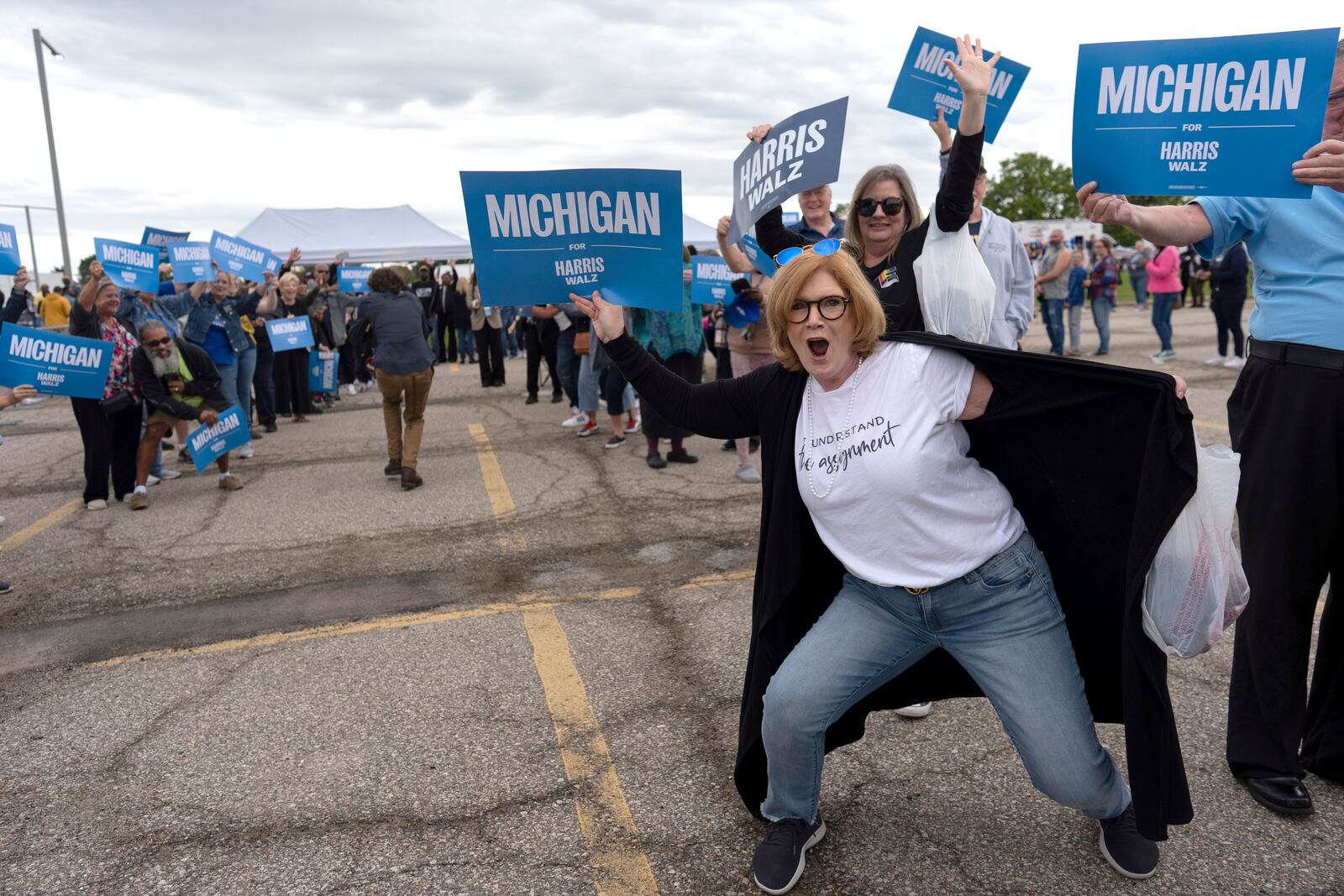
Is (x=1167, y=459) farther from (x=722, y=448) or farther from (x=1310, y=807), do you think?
(x=722, y=448)

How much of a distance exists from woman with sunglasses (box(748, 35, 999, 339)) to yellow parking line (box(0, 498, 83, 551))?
5978 millimetres

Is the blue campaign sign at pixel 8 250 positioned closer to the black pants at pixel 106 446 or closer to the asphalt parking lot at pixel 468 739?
the black pants at pixel 106 446

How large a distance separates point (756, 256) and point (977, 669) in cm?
284

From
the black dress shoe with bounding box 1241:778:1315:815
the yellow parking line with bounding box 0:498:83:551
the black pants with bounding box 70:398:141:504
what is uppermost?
the black pants with bounding box 70:398:141:504

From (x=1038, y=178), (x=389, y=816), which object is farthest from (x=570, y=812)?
(x=1038, y=178)

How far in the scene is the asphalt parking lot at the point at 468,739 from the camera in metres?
2.70

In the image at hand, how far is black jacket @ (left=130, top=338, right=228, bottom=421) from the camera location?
7520 mm

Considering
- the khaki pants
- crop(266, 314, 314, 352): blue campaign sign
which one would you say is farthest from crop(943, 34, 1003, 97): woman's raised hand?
crop(266, 314, 314, 352): blue campaign sign

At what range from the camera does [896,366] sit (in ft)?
8.10

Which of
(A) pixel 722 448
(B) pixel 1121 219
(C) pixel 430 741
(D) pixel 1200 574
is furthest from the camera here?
(A) pixel 722 448

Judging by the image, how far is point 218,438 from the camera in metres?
7.85

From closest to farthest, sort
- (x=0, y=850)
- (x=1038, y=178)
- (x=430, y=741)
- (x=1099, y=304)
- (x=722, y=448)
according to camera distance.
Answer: (x=0, y=850) < (x=430, y=741) < (x=722, y=448) < (x=1099, y=304) < (x=1038, y=178)

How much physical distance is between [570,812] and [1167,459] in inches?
79.0

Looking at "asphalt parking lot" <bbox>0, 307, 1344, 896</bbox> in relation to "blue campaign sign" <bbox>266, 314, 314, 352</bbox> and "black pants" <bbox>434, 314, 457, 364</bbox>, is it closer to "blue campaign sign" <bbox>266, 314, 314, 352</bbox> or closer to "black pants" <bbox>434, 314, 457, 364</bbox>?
"blue campaign sign" <bbox>266, 314, 314, 352</bbox>
